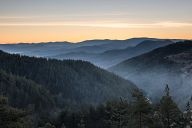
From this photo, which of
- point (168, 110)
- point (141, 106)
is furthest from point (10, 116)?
point (168, 110)

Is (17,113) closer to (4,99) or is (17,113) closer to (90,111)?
(4,99)

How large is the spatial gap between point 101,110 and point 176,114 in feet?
264

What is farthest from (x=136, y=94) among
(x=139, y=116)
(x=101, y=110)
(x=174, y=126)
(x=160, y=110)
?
(x=101, y=110)

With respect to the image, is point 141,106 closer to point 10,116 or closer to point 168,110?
point 168,110

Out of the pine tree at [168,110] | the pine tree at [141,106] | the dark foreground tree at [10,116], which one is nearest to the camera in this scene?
the dark foreground tree at [10,116]

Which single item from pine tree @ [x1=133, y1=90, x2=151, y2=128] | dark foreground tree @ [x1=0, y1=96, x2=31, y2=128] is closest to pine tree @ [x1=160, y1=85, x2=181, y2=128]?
pine tree @ [x1=133, y1=90, x2=151, y2=128]

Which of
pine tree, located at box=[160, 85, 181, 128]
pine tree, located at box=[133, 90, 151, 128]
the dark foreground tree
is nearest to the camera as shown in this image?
the dark foreground tree

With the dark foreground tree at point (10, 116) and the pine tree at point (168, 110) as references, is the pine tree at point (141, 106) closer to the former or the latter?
the pine tree at point (168, 110)

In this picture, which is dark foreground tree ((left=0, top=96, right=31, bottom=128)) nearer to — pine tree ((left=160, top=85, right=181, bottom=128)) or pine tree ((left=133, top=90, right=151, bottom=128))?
pine tree ((left=133, top=90, right=151, bottom=128))

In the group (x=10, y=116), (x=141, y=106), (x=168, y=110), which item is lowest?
(x=168, y=110)

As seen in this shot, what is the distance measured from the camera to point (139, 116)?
42.1 meters

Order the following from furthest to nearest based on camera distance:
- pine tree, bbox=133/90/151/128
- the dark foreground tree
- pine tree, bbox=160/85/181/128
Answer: pine tree, bbox=160/85/181/128 → pine tree, bbox=133/90/151/128 → the dark foreground tree

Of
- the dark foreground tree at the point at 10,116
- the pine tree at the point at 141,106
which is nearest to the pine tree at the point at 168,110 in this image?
the pine tree at the point at 141,106

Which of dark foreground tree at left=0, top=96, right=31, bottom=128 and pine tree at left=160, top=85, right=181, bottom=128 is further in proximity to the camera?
pine tree at left=160, top=85, right=181, bottom=128
